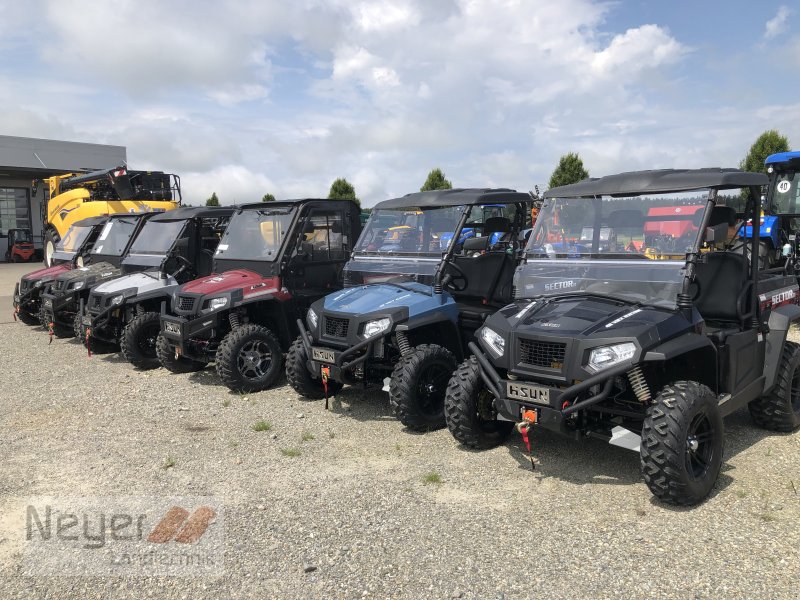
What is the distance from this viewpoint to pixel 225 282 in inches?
292

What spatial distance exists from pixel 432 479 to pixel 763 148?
2435cm

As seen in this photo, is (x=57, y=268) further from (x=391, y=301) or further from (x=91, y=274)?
(x=391, y=301)

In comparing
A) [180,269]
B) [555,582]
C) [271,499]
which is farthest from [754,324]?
[180,269]

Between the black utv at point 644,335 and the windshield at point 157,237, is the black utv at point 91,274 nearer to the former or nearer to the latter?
the windshield at point 157,237

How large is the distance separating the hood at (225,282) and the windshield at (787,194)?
28.4 ft

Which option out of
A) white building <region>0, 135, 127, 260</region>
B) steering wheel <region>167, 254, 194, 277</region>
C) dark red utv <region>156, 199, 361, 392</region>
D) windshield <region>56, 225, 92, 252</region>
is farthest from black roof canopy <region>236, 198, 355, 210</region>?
white building <region>0, 135, 127, 260</region>

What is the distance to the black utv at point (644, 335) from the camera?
399cm

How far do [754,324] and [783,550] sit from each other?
196cm

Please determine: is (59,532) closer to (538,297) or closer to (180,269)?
(538,297)

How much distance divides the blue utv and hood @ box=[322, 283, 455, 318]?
0.01 m

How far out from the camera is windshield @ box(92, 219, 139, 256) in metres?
11.0

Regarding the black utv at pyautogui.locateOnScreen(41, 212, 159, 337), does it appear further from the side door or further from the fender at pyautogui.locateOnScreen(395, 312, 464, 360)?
the fender at pyautogui.locateOnScreen(395, 312, 464, 360)

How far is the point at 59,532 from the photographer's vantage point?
392 cm

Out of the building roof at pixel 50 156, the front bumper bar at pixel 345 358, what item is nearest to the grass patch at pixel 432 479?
the front bumper bar at pixel 345 358
